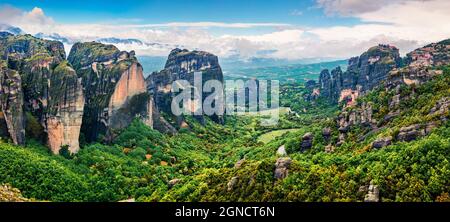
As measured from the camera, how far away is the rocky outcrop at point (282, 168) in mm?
20688

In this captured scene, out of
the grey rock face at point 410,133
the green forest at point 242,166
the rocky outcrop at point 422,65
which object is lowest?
the green forest at point 242,166

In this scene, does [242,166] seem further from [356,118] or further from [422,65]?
[422,65]

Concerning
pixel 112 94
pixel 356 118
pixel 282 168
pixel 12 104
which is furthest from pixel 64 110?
pixel 356 118

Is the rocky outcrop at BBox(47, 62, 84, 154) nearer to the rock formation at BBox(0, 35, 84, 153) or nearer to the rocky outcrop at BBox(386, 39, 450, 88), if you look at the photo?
the rock formation at BBox(0, 35, 84, 153)

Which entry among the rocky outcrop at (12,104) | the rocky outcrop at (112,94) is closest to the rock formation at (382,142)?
the rocky outcrop at (12,104)

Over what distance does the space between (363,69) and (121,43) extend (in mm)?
39932

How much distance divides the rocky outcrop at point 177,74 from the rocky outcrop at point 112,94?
624 cm

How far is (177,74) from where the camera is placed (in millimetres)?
64312

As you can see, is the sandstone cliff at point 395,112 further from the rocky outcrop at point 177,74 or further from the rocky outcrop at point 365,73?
the rocky outcrop at point 365,73

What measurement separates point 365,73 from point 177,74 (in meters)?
28.0

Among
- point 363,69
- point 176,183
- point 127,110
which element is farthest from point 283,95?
point 176,183

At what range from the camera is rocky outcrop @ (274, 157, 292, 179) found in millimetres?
20688

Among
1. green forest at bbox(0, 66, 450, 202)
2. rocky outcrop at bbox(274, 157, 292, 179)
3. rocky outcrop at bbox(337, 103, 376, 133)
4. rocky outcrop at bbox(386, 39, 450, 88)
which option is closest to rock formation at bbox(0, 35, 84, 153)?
green forest at bbox(0, 66, 450, 202)
